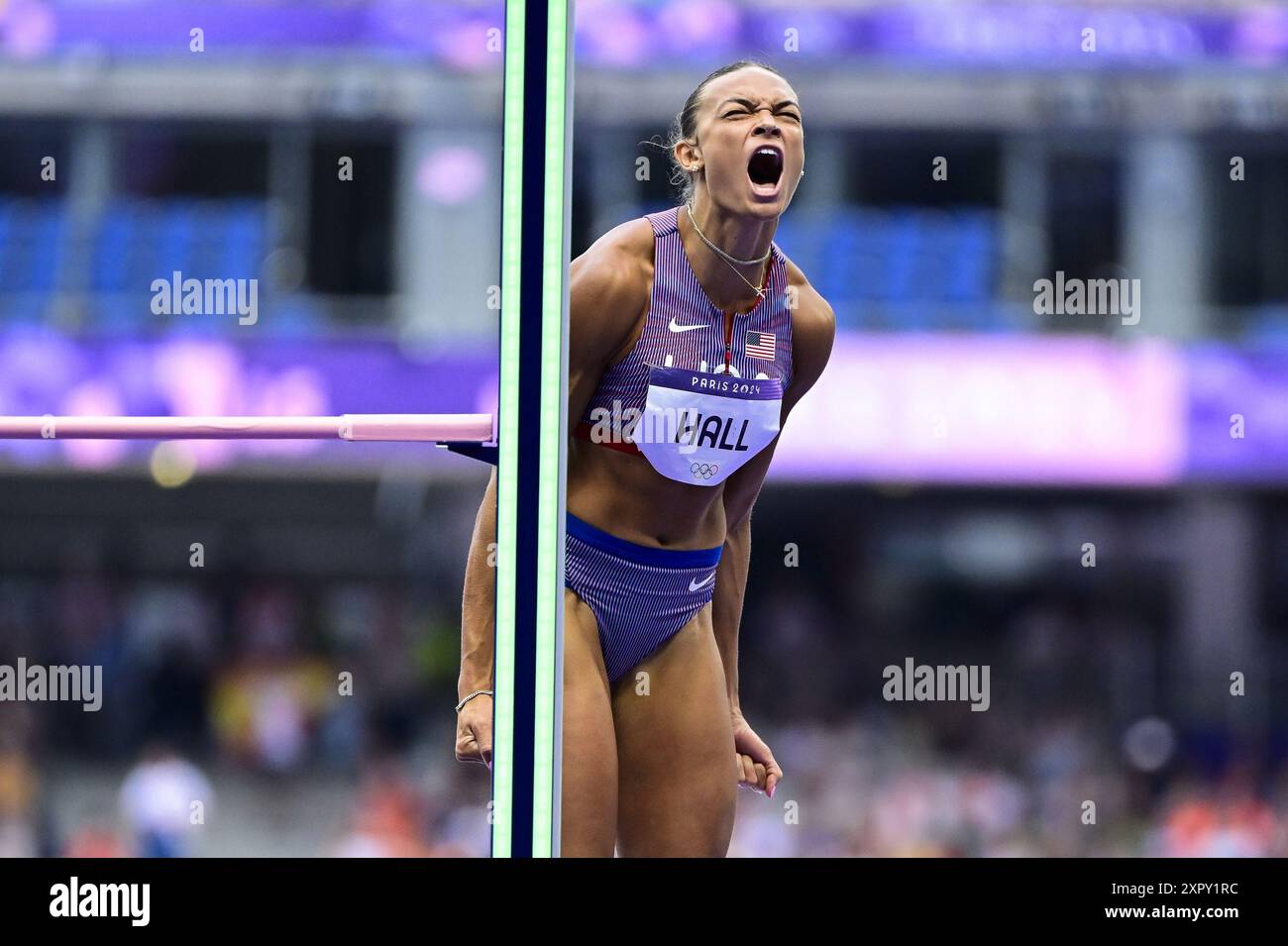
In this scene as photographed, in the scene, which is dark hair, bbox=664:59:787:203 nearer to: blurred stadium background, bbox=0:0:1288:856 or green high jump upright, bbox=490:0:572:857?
green high jump upright, bbox=490:0:572:857

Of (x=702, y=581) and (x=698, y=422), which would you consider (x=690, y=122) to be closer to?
(x=698, y=422)

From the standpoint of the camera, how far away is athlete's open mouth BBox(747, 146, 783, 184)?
3.28 m

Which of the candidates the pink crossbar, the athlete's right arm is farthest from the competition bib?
the pink crossbar

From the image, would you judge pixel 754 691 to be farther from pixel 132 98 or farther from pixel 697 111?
pixel 697 111

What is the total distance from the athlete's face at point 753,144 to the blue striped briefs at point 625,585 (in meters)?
0.71

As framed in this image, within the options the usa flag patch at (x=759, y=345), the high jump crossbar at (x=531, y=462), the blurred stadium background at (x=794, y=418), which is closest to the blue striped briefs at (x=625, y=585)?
the usa flag patch at (x=759, y=345)

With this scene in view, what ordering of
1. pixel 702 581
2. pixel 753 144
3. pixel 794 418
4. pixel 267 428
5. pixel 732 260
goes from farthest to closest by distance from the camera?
pixel 794 418, pixel 702 581, pixel 732 260, pixel 753 144, pixel 267 428

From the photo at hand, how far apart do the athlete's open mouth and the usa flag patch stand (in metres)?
0.30

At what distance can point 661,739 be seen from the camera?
347 centimetres

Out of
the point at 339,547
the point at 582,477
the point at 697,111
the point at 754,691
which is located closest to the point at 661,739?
the point at 582,477

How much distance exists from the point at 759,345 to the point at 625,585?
21.8 inches

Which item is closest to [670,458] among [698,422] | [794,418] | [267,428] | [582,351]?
[698,422]

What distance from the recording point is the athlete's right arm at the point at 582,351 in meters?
3.26

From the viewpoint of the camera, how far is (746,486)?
3623 mm
